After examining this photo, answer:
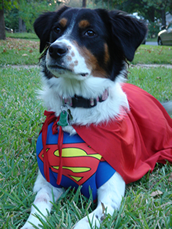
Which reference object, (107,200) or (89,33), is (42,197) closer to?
(107,200)

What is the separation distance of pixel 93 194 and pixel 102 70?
3.45 ft

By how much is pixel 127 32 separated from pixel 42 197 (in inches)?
62.8

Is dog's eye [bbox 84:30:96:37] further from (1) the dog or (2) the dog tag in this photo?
(2) the dog tag

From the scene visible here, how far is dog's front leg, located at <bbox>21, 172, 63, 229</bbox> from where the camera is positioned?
1576 millimetres

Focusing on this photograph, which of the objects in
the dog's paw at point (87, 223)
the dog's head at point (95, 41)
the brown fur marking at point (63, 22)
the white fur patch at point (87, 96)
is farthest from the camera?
the brown fur marking at point (63, 22)

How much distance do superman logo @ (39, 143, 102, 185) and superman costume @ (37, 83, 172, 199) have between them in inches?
0.9

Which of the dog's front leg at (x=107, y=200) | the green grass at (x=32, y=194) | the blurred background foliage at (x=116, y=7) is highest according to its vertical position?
the dog's front leg at (x=107, y=200)

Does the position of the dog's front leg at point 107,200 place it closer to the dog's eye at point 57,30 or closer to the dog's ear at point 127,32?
the dog's ear at point 127,32

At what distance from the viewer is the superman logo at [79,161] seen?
173cm

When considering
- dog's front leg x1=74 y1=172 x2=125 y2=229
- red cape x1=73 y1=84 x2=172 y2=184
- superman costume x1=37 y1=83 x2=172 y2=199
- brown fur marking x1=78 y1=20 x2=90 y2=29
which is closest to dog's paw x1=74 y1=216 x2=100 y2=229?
dog's front leg x1=74 y1=172 x2=125 y2=229

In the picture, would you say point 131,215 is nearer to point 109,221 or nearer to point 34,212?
point 109,221

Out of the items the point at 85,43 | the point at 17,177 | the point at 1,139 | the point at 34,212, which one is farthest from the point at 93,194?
the point at 1,139

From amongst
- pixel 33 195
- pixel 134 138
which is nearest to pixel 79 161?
pixel 33 195

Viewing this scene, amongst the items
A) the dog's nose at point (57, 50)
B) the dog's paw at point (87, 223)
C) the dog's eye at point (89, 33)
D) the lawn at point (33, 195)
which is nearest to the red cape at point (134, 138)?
the lawn at point (33, 195)
